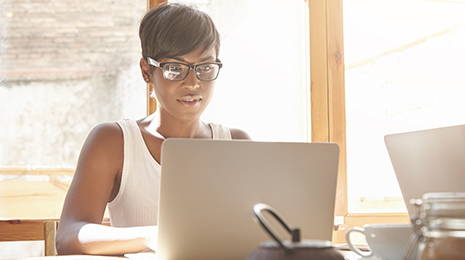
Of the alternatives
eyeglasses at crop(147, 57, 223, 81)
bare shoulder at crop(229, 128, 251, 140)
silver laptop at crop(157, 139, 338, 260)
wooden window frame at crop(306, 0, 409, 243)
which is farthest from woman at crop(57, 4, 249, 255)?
wooden window frame at crop(306, 0, 409, 243)

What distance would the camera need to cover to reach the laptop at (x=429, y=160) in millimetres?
1251

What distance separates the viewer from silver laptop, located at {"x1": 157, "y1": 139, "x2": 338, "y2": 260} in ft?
3.73

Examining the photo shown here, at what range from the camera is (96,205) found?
1.85m

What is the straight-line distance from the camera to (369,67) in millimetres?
3223

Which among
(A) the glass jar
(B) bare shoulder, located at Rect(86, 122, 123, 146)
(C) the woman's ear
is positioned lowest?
(A) the glass jar

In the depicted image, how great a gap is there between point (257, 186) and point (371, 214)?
2.07 m

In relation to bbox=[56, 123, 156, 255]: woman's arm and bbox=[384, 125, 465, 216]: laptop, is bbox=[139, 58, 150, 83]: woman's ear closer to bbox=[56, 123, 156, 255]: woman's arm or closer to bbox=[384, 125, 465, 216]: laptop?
bbox=[56, 123, 156, 255]: woman's arm

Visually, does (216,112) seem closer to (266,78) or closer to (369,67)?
(266,78)

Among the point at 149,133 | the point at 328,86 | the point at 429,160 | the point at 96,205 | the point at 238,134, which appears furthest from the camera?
the point at 328,86

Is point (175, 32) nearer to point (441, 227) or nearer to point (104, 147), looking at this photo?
point (104, 147)

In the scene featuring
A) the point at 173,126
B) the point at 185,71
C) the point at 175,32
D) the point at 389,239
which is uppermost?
the point at 175,32

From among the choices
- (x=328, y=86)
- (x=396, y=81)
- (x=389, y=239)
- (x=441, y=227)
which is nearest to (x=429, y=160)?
(x=389, y=239)

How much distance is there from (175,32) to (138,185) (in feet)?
1.53

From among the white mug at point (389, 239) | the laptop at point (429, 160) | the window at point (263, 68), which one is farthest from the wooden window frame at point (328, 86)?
the white mug at point (389, 239)
